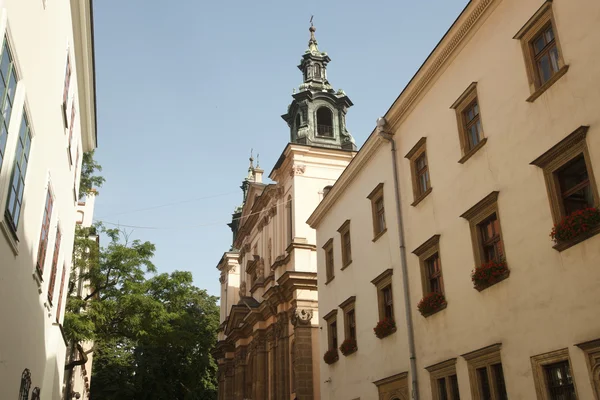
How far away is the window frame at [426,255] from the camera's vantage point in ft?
53.9

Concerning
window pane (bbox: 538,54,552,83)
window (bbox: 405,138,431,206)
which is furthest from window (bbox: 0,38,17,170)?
window (bbox: 405,138,431,206)

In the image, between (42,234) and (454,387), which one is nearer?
(42,234)

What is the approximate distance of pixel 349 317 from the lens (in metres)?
22.6

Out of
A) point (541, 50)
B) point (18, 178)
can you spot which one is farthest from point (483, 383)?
point (18, 178)

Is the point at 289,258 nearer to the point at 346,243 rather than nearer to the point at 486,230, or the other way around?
the point at 346,243

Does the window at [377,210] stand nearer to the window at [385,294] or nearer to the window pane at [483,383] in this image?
the window at [385,294]

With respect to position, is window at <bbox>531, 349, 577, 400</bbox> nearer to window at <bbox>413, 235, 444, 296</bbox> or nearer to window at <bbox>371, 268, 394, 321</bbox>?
window at <bbox>413, 235, 444, 296</bbox>

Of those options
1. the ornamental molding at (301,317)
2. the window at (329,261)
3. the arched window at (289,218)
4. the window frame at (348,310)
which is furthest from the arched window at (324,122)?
the window frame at (348,310)

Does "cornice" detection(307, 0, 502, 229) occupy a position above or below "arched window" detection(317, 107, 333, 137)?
below

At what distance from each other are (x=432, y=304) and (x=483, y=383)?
2.57 m

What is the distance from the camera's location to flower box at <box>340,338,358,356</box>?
70.1 feet

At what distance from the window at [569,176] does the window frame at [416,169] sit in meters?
5.22

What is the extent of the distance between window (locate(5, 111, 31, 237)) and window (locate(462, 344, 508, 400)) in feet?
31.7

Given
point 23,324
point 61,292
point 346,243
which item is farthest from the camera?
point 346,243
